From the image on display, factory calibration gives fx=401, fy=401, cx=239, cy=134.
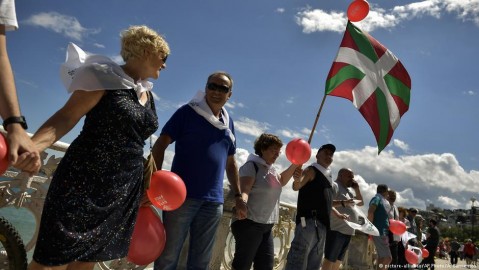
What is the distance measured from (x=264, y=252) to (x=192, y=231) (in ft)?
3.15

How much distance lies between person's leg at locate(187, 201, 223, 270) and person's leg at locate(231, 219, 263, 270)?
1.88ft

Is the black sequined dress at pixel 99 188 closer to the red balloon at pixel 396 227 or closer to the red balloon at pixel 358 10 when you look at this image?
the red balloon at pixel 358 10

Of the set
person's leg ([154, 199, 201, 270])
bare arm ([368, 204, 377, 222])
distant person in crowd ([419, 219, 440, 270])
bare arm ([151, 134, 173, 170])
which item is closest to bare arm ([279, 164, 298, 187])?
person's leg ([154, 199, 201, 270])

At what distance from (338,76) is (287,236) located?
8.45 feet

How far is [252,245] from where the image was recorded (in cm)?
354

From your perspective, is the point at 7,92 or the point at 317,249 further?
the point at 317,249

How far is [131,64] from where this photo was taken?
231 centimetres

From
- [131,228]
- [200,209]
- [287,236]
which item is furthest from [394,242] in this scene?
[131,228]

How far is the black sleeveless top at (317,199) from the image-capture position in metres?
4.41

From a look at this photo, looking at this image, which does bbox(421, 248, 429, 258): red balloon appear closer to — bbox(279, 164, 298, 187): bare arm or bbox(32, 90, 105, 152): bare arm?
bbox(279, 164, 298, 187): bare arm

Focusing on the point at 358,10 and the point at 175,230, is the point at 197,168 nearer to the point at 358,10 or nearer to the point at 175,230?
the point at 175,230

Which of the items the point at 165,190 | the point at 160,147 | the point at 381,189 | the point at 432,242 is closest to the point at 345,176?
the point at 381,189

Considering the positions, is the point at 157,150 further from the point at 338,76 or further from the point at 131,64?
the point at 338,76

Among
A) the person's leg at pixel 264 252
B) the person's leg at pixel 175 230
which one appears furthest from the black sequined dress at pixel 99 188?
the person's leg at pixel 264 252
